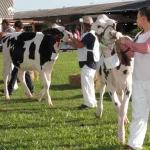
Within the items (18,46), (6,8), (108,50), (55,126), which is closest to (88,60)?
(55,126)

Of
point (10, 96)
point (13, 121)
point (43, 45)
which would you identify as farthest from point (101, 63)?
point (10, 96)

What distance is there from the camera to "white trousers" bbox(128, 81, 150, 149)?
657cm

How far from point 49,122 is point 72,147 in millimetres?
2171

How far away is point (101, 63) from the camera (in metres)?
8.97

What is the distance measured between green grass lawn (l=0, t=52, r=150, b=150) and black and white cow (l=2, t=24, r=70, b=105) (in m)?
0.71

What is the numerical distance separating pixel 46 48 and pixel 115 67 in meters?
4.57

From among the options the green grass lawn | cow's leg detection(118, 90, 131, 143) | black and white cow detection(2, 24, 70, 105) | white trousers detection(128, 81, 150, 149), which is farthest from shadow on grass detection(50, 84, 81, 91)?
white trousers detection(128, 81, 150, 149)

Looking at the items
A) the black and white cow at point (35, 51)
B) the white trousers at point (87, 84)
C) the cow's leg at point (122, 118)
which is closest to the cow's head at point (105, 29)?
the cow's leg at point (122, 118)

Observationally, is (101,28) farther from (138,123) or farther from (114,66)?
(138,123)

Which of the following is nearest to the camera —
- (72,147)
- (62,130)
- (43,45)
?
(72,147)

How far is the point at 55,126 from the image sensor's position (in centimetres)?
889

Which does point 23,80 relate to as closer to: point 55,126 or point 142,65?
point 55,126

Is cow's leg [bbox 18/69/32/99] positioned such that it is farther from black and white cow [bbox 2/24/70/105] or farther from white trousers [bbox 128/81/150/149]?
white trousers [bbox 128/81/150/149]

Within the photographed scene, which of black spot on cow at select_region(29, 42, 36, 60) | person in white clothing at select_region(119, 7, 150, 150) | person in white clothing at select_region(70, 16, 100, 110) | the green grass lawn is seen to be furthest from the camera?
black spot on cow at select_region(29, 42, 36, 60)
